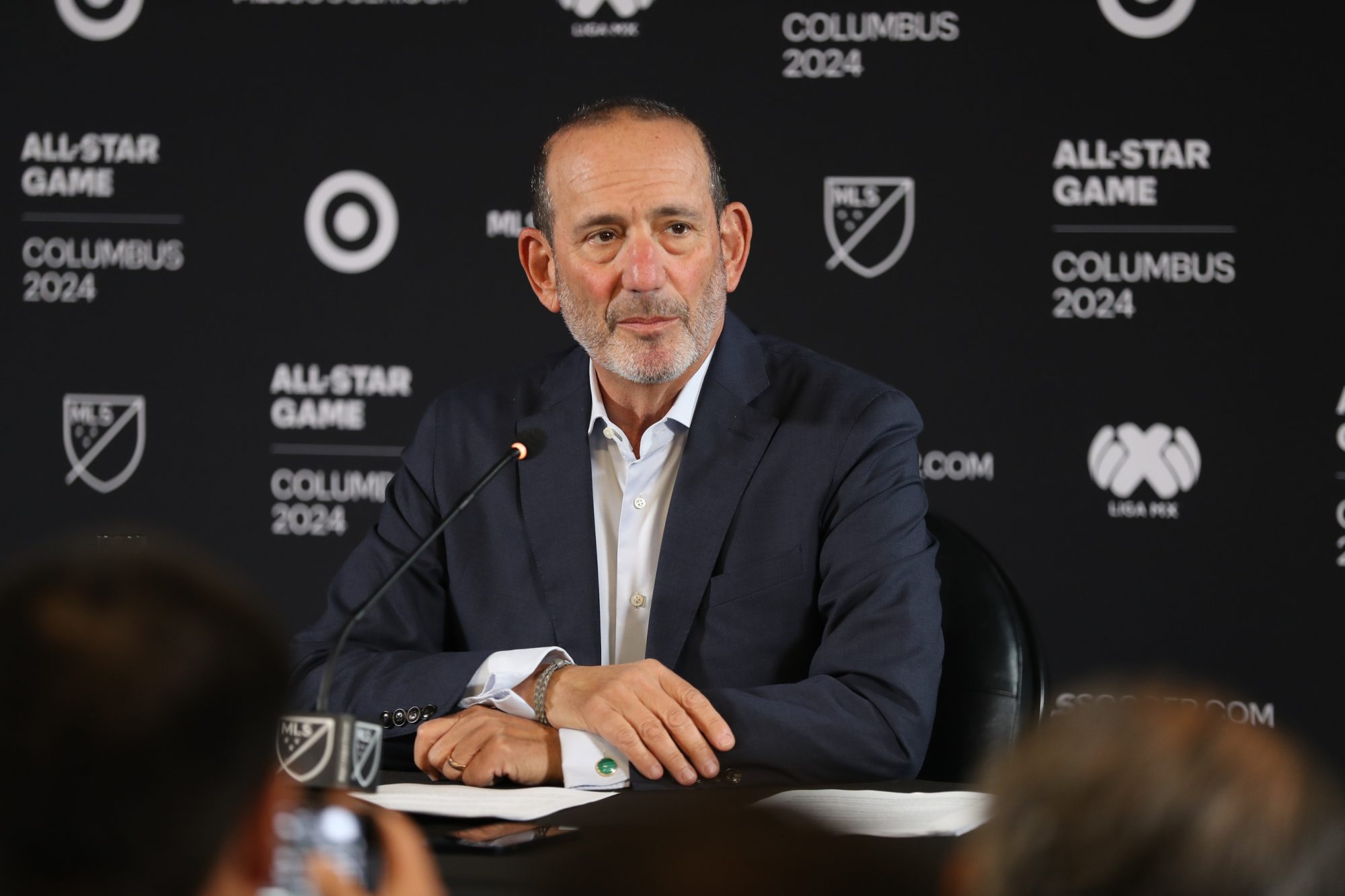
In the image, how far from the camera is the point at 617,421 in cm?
247

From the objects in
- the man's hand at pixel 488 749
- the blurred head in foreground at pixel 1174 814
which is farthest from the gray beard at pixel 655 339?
the blurred head in foreground at pixel 1174 814

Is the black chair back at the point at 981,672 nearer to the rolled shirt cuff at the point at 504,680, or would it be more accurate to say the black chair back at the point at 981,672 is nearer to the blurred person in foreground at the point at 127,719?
the rolled shirt cuff at the point at 504,680

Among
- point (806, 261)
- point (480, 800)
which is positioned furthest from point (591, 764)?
point (806, 261)

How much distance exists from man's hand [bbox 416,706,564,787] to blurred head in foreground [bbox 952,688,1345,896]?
128cm

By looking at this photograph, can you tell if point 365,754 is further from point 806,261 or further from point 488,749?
point 806,261

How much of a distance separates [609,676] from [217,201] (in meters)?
2.69

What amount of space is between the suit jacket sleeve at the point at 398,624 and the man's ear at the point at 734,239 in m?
0.60

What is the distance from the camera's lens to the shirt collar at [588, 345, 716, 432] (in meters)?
2.37

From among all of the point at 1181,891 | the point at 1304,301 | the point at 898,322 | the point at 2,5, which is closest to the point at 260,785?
the point at 1181,891

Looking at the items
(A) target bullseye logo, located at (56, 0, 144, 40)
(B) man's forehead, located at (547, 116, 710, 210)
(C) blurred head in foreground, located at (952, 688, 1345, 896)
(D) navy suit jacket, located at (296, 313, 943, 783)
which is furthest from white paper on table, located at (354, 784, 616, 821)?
(A) target bullseye logo, located at (56, 0, 144, 40)

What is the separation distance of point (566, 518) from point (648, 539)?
0.14 m

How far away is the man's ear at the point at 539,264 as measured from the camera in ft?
8.55

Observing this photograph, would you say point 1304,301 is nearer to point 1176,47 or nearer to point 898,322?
point 1176,47

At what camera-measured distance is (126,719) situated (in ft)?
1.75
